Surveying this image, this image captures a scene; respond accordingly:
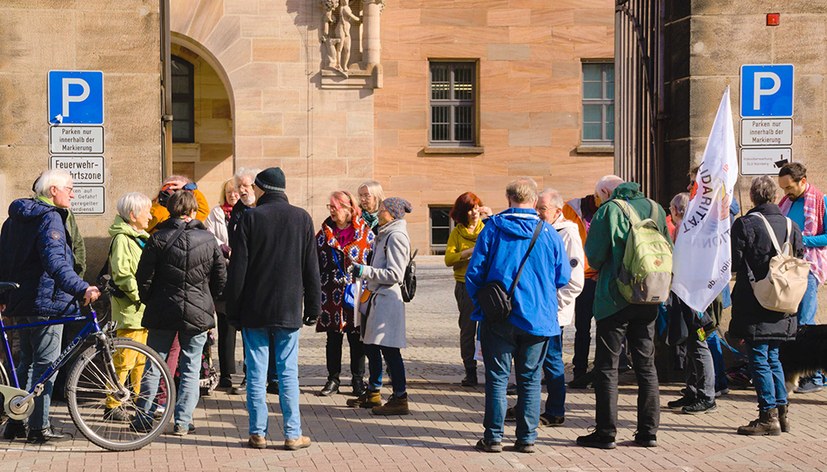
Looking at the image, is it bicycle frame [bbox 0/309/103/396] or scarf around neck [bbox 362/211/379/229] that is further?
scarf around neck [bbox 362/211/379/229]

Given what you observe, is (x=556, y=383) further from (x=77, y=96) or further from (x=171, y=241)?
(x=77, y=96)

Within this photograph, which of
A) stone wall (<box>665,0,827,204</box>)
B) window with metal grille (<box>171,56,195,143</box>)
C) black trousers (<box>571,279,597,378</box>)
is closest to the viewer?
black trousers (<box>571,279,597,378</box>)

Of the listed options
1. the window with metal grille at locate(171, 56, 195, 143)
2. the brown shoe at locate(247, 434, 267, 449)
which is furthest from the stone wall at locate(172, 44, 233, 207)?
the brown shoe at locate(247, 434, 267, 449)

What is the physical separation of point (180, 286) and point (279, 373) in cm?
88

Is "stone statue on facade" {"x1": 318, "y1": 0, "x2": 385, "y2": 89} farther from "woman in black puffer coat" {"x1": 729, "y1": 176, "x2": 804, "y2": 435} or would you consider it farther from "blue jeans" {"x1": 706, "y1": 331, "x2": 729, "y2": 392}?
"woman in black puffer coat" {"x1": 729, "y1": 176, "x2": 804, "y2": 435}

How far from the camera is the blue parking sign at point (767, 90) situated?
453 inches

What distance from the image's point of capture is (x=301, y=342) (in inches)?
561

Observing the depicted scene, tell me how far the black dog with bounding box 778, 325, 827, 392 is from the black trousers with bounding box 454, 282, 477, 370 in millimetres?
2580

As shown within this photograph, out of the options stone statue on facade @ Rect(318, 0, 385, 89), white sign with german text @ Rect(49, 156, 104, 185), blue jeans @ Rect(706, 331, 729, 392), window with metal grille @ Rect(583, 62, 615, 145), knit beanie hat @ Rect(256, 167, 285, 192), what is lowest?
blue jeans @ Rect(706, 331, 729, 392)

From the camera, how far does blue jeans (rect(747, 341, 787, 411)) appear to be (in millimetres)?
9289

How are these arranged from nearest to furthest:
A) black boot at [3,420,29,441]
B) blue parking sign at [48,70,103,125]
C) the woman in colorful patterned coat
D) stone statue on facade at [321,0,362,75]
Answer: black boot at [3,420,29,441]
the woman in colorful patterned coat
blue parking sign at [48,70,103,125]
stone statue on facade at [321,0,362,75]

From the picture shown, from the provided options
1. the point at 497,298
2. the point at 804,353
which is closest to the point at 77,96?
the point at 497,298

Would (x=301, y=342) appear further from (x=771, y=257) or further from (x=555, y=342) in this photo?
(x=771, y=257)

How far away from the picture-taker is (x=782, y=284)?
9.21 m
